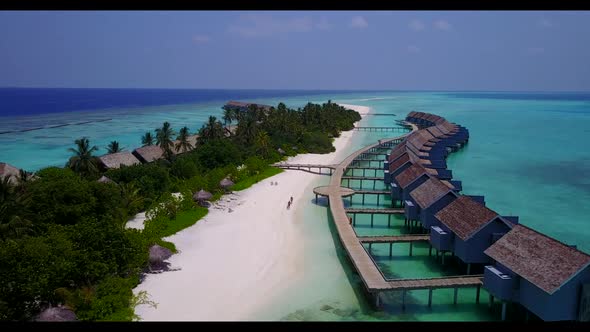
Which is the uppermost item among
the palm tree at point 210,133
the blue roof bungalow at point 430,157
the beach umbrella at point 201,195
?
the palm tree at point 210,133

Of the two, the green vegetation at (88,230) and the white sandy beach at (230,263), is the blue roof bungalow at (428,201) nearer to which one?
the white sandy beach at (230,263)

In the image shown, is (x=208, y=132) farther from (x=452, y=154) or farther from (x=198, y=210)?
(x=452, y=154)

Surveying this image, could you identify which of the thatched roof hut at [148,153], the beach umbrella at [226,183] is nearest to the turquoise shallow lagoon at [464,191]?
the beach umbrella at [226,183]

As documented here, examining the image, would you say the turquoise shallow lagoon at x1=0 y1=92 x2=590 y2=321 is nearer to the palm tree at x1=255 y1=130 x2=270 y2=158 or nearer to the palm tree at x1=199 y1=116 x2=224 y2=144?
the palm tree at x1=255 y1=130 x2=270 y2=158

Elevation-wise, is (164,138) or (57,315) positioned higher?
(164,138)

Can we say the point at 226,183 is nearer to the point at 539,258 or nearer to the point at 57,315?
the point at 57,315


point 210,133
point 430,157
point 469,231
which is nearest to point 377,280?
point 469,231
